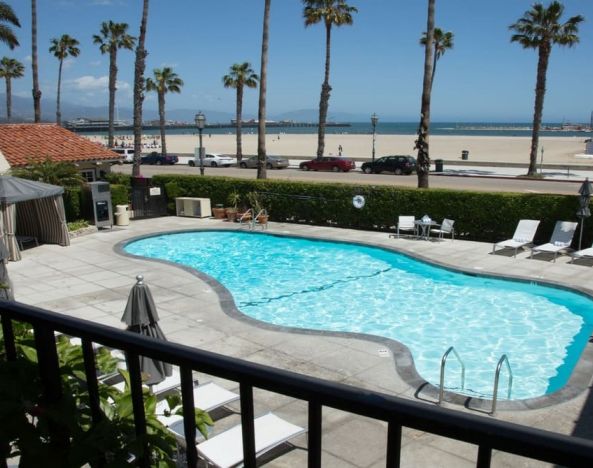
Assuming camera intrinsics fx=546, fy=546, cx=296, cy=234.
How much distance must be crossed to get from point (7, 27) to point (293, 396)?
1246 inches

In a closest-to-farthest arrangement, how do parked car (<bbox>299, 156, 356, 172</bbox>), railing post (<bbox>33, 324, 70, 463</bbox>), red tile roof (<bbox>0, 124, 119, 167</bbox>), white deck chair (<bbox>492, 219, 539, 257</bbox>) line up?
railing post (<bbox>33, 324, 70, 463</bbox>) → white deck chair (<bbox>492, 219, 539, 257</bbox>) → red tile roof (<bbox>0, 124, 119, 167</bbox>) → parked car (<bbox>299, 156, 356, 172</bbox>)

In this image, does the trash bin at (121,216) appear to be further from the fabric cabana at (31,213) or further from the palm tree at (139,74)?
the palm tree at (139,74)

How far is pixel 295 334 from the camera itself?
10555 millimetres

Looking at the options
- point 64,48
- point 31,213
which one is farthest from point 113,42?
point 31,213

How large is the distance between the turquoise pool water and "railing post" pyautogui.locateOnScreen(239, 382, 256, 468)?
8.21 meters

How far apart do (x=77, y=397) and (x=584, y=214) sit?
1686 cm

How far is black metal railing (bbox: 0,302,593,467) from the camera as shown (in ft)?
3.98

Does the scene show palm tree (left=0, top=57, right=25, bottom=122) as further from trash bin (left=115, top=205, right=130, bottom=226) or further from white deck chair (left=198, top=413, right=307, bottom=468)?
white deck chair (left=198, top=413, right=307, bottom=468)

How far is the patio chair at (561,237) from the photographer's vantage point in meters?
16.5

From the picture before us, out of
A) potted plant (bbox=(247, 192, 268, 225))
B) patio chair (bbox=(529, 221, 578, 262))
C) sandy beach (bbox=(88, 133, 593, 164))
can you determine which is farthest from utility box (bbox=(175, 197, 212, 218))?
sandy beach (bbox=(88, 133, 593, 164))

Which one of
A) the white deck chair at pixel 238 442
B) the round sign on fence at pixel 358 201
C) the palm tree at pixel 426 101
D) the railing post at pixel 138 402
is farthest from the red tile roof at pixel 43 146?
the railing post at pixel 138 402

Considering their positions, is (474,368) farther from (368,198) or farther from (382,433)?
(368,198)

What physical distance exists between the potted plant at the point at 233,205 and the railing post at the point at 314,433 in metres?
22.0

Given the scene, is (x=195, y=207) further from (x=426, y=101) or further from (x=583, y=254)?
(x=583, y=254)
